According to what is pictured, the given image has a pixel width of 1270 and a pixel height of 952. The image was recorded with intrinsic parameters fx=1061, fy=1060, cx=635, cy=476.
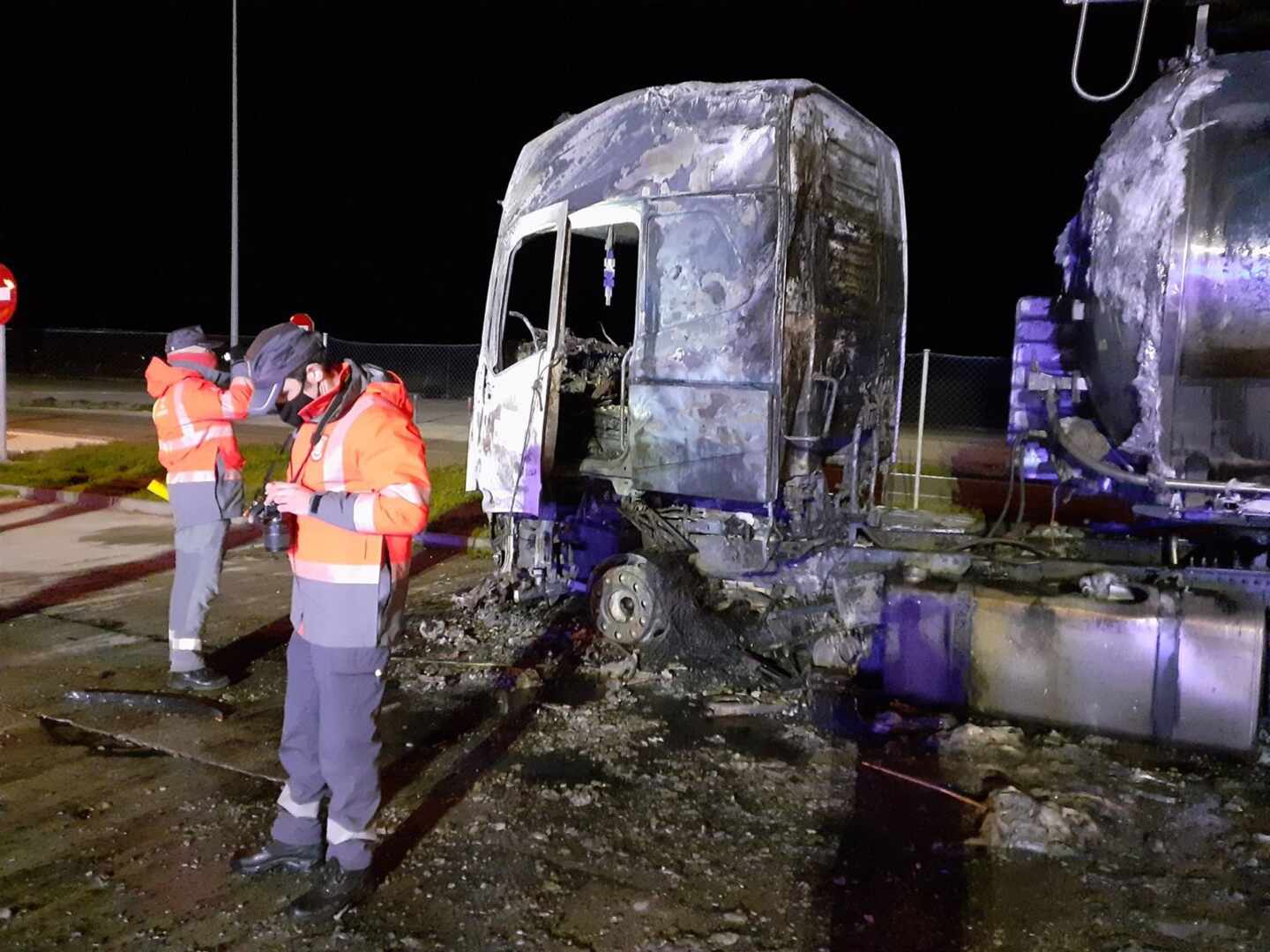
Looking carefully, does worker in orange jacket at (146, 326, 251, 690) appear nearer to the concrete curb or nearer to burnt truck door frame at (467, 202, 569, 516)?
burnt truck door frame at (467, 202, 569, 516)

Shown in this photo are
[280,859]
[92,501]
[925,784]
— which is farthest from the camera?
[92,501]

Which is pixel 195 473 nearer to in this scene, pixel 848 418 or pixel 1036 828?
pixel 848 418

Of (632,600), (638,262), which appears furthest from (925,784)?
(638,262)

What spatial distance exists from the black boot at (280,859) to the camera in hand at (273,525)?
1.12 metres

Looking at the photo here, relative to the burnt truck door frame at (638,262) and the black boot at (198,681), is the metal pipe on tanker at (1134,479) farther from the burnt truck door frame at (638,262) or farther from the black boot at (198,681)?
the black boot at (198,681)

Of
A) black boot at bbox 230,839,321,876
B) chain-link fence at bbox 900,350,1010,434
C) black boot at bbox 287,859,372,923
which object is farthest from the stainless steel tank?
chain-link fence at bbox 900,350,1010,434

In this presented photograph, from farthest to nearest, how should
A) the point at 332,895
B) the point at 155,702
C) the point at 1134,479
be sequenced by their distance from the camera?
the point at 155,702 < the point at 1134,479 < the point at 332,895

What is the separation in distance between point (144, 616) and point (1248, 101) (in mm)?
7089

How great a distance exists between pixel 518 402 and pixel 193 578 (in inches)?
85.5

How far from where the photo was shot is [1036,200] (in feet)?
170

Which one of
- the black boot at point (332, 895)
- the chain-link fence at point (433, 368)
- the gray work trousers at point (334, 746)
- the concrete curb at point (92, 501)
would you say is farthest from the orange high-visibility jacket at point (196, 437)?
the concrete curb at point (92, 501)

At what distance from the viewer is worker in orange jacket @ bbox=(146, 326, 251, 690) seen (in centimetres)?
561

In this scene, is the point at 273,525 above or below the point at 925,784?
above

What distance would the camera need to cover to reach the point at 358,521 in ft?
11.5
